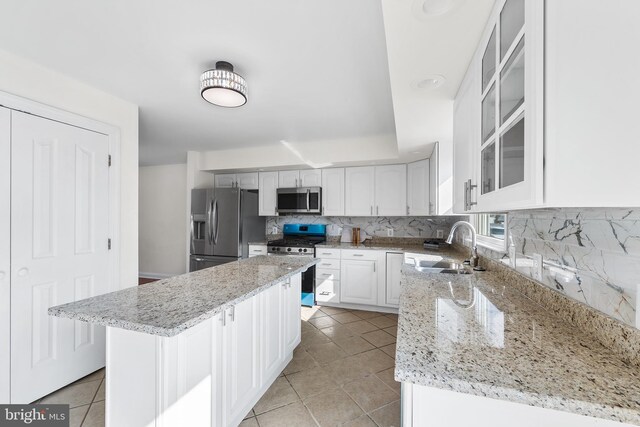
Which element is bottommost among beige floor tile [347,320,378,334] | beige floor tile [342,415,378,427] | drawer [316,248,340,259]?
beige floor tile [347,320,378,334]

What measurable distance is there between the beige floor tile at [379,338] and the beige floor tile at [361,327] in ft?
0.26

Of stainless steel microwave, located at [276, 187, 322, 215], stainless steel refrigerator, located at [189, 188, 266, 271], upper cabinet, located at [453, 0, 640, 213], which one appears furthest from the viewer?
stainless steel microwave, located at [276, 187, 322, 215]

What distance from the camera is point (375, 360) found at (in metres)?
2.46

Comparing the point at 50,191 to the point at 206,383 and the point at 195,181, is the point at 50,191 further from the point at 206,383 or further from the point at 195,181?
the point at 195,181

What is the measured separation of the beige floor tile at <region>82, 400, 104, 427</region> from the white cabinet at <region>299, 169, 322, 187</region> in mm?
3263

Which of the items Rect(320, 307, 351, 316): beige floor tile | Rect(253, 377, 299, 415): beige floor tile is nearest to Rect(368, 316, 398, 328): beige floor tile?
Rect(320, 307, 351, 316): beige floor tile

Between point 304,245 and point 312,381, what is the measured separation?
2.05 meters

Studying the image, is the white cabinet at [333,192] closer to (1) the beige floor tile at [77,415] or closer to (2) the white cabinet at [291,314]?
(2) the white cabinet at [291,314]

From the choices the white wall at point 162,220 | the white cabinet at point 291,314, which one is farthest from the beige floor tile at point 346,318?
the white wall at point 162,220

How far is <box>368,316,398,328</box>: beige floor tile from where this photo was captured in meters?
3.28

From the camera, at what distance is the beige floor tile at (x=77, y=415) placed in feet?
5.58

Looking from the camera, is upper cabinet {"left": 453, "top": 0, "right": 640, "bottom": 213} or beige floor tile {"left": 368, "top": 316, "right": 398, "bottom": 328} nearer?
upper cabinet {"left": 453, "top": 0, "right": 640, "bottom": 213}

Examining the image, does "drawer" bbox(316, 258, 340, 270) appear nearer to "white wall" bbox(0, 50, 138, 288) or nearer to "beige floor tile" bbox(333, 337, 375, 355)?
"beige floor tile" bbox(333, 337, 375, 355)

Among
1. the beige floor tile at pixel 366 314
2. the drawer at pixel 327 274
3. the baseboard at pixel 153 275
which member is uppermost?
the drawer at pixel 327 274
